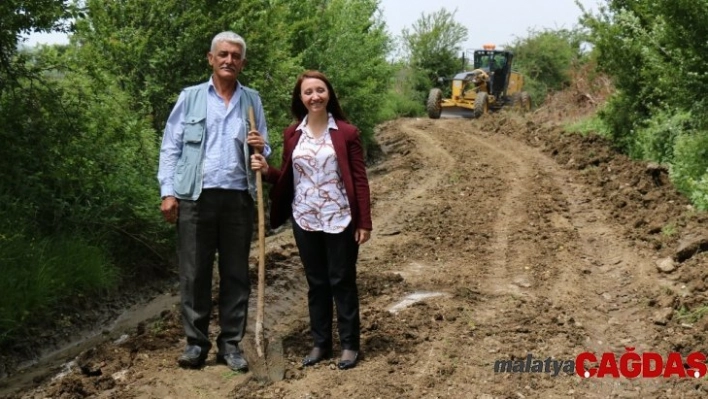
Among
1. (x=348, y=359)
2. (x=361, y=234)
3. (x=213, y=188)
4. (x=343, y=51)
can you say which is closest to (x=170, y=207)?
(x=213, y=188)

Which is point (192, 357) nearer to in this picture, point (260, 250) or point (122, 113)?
point (260, 250)

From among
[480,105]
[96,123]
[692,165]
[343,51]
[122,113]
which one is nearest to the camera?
[96,123]

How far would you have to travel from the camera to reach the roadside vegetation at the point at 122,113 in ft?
20.9

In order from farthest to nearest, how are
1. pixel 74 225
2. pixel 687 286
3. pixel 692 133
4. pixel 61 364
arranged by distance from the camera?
1. pixel 692 133
2. pixel 74 225
3. pixel 687 286
4. pixel 61 364

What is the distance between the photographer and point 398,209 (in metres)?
10.8

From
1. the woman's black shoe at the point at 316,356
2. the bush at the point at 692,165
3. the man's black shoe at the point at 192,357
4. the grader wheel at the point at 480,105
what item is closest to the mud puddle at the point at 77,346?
the man's black shoe at the point at 192,357

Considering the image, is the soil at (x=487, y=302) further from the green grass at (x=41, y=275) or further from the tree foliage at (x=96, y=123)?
the tree foliage at (x=96, y=123)

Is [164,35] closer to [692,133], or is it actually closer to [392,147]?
[692,133]

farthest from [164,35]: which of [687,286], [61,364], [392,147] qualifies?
[392,147]

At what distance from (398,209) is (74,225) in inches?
194

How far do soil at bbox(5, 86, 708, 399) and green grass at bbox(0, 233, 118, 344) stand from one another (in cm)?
68

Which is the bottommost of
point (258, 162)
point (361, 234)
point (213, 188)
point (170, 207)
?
point (361, 234)

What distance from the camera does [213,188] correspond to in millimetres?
4641

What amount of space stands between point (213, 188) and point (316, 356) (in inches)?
51.2
